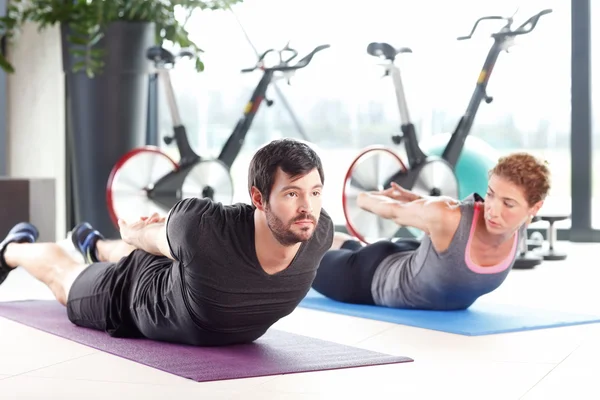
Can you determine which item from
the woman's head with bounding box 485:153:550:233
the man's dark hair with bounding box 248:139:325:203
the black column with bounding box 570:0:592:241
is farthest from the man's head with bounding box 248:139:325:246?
the black column with bounding box 570:0:592:241

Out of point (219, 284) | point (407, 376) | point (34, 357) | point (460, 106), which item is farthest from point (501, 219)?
point (460, 106)

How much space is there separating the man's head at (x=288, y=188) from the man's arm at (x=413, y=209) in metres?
0.96

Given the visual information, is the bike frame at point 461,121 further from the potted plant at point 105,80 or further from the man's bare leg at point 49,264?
the man's bare leg at point 49,264

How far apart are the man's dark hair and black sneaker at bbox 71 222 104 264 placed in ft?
4.75

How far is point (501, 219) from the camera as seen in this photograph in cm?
312

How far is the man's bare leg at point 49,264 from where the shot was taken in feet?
10.5

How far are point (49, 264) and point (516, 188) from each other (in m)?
1.63

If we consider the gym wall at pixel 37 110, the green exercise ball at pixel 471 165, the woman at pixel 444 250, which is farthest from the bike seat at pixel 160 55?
the woman at pixel 444 250

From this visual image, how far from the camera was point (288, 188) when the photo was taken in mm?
2348

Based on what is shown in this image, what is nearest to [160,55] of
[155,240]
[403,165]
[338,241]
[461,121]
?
[403,165]

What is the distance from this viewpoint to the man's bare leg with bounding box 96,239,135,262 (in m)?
3.39

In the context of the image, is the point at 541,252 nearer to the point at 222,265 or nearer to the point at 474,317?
the point at 474,317

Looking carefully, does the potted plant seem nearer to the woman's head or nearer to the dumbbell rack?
the dumbbell rack

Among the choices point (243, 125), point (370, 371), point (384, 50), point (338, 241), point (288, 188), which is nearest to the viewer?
point (288, 188)
